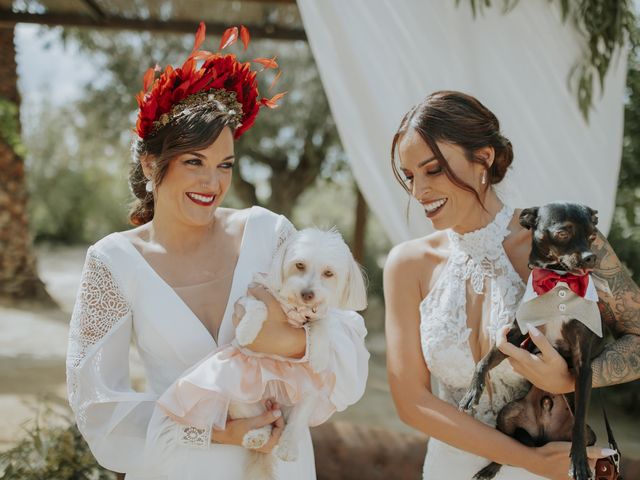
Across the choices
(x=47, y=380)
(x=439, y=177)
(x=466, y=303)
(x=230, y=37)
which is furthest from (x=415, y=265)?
(x=47, y=380)

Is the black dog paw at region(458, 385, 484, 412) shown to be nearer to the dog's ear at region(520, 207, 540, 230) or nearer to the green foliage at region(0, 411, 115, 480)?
the dog's ear at region(520, 207, 540, 230)

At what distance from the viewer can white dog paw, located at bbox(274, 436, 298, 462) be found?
222cm

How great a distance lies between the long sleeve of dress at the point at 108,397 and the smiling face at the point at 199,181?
310 millimetres

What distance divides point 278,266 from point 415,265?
1.81 feet

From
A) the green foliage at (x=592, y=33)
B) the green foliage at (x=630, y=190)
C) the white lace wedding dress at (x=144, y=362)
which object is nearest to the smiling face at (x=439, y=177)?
the white lace wedding dress at (x=144, y=362)

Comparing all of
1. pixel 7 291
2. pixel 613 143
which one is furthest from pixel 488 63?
pixel 7 291

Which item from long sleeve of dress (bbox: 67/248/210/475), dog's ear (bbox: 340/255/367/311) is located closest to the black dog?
dog's ear (bbox: 340/255/367/311)

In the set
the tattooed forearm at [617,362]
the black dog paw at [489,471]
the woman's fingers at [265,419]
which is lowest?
the black dog paw at [489,471]

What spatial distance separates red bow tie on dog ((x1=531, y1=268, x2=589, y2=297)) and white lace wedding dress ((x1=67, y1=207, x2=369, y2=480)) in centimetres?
65

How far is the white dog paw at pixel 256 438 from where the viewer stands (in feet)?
7.20

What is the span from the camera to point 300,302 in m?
2.22

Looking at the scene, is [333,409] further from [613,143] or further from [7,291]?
[7,291]

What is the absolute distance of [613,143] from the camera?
4.09m

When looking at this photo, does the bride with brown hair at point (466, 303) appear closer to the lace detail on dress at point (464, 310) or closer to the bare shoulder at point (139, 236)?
the lace detail on dress at point (464, 310)
